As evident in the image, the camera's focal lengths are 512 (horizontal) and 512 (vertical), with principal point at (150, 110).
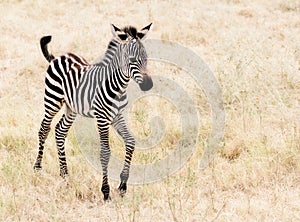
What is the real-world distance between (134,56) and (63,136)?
1426mm

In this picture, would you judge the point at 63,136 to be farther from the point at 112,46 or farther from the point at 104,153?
the point at 112,46

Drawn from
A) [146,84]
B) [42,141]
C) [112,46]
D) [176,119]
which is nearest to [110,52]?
[112,46]

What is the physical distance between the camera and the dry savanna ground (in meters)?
5.09

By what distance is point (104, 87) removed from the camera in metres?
5.27

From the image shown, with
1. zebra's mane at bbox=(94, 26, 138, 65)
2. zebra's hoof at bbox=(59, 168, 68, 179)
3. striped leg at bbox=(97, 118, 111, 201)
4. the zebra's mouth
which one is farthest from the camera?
zebra's hoof at bbox=(59, 168, 68, 179)

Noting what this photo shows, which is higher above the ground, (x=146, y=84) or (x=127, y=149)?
(x=146, y=84)

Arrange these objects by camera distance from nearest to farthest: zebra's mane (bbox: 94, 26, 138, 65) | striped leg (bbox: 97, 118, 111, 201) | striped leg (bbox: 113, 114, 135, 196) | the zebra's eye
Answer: the zebra's eye
zebra's mane (bbox: 94, 26, 138, 65)
striped leg (bbox: 97, 118, 111, 201)
striped leg (bbox: 113, 114, 135, 196)

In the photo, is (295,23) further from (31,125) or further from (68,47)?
(31,125)

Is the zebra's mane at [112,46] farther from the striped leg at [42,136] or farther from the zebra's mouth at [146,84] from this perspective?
the striped leg at [42,136]

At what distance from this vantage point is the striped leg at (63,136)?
572 centimetres

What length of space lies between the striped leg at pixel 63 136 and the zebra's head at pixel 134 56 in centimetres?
111

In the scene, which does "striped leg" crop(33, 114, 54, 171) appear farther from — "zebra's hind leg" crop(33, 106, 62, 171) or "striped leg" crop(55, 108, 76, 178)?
"striped leg" crop(55, 108, 76, 178)

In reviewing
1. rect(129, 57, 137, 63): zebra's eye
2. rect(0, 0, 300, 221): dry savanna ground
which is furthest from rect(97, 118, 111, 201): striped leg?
rect(129, 57, 137, 63): zebra's eye

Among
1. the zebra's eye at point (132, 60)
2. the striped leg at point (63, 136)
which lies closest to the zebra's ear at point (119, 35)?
the zebra's eye at point (132, 60)
